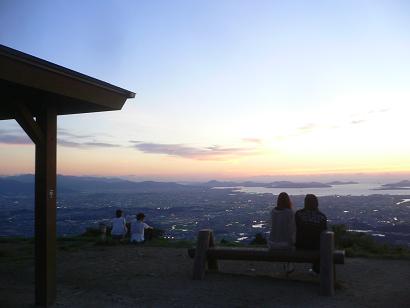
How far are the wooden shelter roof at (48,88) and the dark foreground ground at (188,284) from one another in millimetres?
A: 2854

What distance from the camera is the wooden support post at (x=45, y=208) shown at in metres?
6.41

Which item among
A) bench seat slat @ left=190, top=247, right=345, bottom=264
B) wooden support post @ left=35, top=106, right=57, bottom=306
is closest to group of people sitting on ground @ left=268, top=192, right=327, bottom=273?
bench seat slat @ left=190, top=247, right=345, bottom=264

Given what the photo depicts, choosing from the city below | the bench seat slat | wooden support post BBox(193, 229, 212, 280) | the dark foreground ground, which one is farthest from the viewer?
the city below

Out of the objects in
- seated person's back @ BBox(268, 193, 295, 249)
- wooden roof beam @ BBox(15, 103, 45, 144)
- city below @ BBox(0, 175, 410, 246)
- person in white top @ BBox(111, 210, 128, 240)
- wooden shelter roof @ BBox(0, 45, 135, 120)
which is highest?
wooden shelter roof @ BBox(0, 45, 135, 120)

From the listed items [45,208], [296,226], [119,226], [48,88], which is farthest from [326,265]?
[119,226]

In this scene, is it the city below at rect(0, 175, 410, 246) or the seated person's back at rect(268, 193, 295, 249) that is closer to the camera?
the seated person's back at rect(268, 193, 295, 249)

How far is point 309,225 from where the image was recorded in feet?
25.0

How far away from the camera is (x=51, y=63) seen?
5.94 m

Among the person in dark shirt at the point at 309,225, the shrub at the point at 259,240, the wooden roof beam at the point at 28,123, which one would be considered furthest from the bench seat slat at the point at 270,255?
the shrub at the point at 259,240

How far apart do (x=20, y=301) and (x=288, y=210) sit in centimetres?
431

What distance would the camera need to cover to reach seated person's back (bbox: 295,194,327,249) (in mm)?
7602

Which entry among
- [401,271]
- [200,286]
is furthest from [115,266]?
[401,271]

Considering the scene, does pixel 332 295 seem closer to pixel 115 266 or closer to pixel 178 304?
pixel 178 304

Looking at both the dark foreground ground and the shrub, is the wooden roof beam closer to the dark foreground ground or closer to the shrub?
the dark foreground ground
